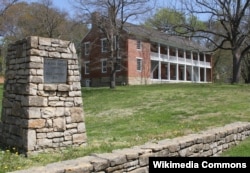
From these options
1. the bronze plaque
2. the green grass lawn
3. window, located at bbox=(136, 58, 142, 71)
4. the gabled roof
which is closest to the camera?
the green grass lawn

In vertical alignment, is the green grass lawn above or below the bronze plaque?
below

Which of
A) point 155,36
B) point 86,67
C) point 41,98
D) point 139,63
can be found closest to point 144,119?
point 41,98

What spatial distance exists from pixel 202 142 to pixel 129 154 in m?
2.38

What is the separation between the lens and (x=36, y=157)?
7.05m

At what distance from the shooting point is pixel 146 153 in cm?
627

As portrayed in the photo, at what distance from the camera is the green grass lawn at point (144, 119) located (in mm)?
7207

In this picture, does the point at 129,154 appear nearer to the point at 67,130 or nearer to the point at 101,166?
the point at 101,166

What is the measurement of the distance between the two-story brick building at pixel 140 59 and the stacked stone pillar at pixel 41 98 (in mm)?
28954

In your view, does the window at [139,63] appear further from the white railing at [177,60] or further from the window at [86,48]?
the window at [86,48]

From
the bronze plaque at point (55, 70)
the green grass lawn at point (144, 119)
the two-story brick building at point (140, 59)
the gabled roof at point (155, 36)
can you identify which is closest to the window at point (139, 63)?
the two-story brick building at point (140, 59)

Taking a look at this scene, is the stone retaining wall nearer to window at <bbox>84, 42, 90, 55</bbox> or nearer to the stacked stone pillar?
the stacked stone pillar

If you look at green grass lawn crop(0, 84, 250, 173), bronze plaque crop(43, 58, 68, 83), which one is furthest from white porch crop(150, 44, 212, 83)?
bronze plaque crop(43, 58, 68, 83)

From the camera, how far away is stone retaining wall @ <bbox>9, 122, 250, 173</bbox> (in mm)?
5141

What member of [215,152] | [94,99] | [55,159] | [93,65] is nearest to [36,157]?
[55,159]
